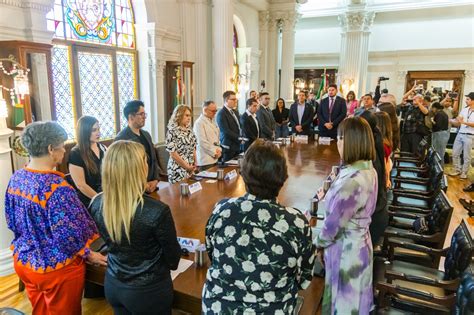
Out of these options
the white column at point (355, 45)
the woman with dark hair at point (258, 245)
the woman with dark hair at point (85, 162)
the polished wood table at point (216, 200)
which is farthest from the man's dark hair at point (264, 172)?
the white column at point (355, 45)

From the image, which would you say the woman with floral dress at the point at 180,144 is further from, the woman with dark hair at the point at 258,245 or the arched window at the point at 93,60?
the woman with dark hair at the point at 258,245

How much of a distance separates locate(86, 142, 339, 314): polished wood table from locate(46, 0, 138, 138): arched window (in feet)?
9.09

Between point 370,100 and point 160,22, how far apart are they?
13.4ft

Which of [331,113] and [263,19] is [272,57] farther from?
[331,113]

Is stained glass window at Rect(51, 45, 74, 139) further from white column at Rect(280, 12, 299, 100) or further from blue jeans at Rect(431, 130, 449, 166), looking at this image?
white column at Rect(280, 12, 299, 100)

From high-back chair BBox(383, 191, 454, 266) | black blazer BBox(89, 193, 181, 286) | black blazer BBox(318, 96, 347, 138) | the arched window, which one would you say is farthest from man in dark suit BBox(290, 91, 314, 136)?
black blazer BBox(89, 193, 181, 286)

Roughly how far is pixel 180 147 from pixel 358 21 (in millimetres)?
10697

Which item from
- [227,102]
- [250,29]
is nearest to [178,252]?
[227,102]

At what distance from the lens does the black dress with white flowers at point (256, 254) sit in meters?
1.17

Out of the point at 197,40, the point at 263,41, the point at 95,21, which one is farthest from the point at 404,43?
the point at 95,21

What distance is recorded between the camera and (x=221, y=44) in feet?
23.1

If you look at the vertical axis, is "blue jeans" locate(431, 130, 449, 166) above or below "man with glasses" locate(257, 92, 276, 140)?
below

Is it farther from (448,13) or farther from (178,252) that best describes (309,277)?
(448,13)

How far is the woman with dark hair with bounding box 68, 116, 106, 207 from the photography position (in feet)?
8.22
